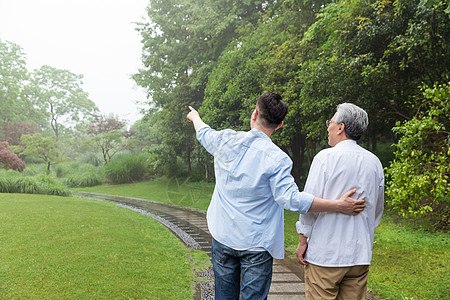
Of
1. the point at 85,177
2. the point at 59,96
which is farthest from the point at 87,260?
the point at 59,96

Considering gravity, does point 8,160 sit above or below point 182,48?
below

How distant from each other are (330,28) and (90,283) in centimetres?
749

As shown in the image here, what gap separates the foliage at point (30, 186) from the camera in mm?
10891

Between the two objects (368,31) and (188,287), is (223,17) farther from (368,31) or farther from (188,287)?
(188,287)

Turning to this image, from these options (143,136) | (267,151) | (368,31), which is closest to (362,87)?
(368,31)

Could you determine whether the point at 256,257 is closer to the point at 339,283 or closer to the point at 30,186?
the point at 339,283

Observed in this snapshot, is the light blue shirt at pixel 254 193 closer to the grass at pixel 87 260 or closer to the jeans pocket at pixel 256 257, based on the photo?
the jeans pocket at pixel 256 257

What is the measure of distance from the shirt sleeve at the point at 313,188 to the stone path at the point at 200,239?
1.99 meters

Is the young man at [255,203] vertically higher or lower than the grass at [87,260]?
higher

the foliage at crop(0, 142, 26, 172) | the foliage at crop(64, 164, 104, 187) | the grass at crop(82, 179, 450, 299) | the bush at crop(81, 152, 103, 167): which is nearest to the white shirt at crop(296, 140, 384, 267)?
the grass at crop(82, 179, 450, 299)

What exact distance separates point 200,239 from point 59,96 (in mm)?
31352

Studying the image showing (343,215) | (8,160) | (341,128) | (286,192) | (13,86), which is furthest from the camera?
(13,86)

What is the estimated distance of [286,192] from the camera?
5.05 feet

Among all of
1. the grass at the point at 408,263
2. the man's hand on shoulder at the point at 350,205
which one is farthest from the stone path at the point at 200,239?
the man's hand on shoulder at the point at 350,205
